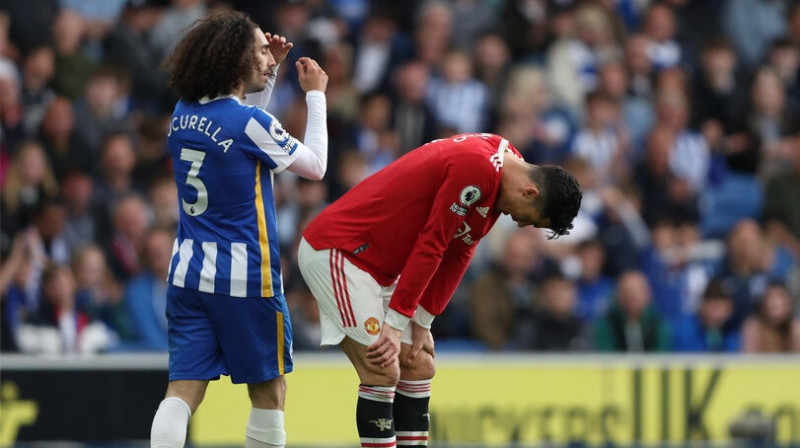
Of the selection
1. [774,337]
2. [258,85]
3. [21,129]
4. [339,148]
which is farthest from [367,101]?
[258,85]

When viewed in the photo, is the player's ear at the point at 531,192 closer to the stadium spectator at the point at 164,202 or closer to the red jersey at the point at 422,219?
the red jersey at the point at 422,219

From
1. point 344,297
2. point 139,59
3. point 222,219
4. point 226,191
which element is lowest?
point 344,297

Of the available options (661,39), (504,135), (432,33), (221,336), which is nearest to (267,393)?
(221,336)

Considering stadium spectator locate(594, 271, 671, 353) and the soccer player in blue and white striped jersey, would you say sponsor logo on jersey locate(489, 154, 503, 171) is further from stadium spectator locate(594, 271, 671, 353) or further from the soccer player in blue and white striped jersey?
stadium spectator locate(594, 271, 671, 353)

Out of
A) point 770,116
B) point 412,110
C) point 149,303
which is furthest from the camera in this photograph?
point 770,116

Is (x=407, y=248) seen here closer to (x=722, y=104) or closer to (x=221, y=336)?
(x=221, y=336)

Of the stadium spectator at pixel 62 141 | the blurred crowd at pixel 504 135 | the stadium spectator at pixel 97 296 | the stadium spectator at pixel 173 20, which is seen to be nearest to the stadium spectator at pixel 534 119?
the blurred crowd at pixel 504 135

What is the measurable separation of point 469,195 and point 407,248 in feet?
1.59

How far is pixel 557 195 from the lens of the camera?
6.79 m

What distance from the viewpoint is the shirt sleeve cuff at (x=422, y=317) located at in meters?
7.20

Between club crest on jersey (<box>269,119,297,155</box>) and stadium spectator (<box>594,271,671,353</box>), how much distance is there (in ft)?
19.8

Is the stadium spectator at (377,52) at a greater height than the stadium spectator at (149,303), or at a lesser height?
greater

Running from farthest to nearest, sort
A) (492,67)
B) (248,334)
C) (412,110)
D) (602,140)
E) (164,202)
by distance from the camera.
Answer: (492,67)
(602,140)
(412,110)
(164,202)
(248,334)

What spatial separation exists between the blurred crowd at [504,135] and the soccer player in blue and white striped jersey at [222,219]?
5.08m
